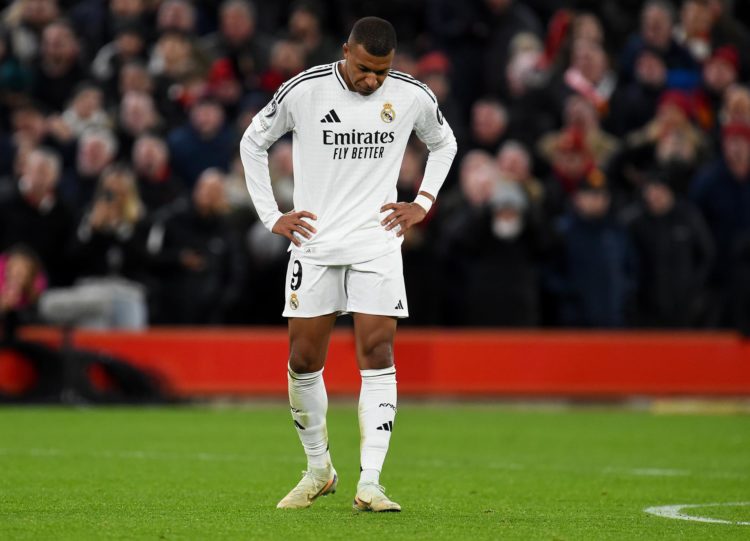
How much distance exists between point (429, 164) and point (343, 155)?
24.9 inches

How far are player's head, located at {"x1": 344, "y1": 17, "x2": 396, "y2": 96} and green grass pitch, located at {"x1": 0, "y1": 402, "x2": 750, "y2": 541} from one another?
2188 mm

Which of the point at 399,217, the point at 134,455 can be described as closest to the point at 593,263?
the point at 134,455

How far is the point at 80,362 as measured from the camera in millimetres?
15867

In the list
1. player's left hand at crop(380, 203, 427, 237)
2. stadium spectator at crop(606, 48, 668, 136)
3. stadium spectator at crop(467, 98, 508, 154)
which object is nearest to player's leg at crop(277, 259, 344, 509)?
player's left hand at crop(380, 203, 427, 237)

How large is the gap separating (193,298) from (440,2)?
559cm

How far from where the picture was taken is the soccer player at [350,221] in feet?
25.6

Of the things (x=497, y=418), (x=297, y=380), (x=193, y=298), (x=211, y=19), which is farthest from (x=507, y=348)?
(x=297, y=380)

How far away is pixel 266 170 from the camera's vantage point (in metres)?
8.12

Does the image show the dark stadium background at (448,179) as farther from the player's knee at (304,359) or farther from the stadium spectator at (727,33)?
the player's knee at (304,359)

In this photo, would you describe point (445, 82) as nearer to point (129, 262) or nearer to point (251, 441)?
point (129, 262)

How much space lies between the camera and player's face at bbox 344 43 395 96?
7.60 metres

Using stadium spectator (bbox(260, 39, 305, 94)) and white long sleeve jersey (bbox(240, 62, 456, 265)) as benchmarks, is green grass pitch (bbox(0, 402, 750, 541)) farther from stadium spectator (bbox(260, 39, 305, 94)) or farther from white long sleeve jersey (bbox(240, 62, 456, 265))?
stadium spectator (bbox(260, 39, 305, 94))

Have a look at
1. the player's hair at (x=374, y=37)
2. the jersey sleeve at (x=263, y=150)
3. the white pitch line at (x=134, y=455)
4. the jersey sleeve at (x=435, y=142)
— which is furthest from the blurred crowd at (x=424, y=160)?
the player's hair at (x=374, y=37)

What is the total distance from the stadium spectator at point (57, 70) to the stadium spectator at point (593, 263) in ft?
21.8
